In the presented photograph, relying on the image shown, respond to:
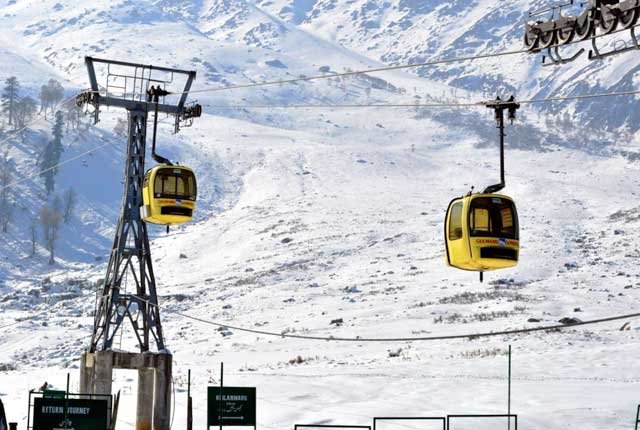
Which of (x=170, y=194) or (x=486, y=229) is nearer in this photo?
(x=486, y=229)

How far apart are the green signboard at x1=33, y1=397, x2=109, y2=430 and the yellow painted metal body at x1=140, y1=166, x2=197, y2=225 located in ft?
35.5

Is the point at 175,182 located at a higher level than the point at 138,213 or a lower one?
higher

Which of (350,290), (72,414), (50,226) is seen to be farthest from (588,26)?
(50,226)

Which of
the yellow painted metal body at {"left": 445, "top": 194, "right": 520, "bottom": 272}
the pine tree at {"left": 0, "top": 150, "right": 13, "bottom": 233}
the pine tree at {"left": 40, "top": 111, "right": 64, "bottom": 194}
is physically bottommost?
the yellow painted metal body at {"left": 445, "top": 194, "right": 520, "bottom": 272}

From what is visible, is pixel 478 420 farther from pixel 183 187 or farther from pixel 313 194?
pixel 313 194

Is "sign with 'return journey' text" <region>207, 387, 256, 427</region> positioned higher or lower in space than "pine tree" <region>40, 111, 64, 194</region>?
lower

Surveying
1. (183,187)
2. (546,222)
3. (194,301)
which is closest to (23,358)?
(194,301)

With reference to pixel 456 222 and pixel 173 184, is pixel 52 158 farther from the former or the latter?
pixel 456 222

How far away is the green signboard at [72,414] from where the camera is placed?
24070 mm

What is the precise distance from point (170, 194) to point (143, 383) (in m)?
5.68

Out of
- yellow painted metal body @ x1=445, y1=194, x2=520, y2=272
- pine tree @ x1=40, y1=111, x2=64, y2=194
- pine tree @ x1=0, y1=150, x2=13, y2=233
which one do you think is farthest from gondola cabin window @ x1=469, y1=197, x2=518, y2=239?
pine tree @ x1=40, y1=111, x2=64, y2=194

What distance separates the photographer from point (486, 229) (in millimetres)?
26375

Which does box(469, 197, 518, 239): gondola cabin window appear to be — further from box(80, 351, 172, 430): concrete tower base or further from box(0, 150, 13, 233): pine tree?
box(0, 150, 13, 233): pine tree

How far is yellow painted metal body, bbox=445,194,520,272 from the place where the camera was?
26.3m
